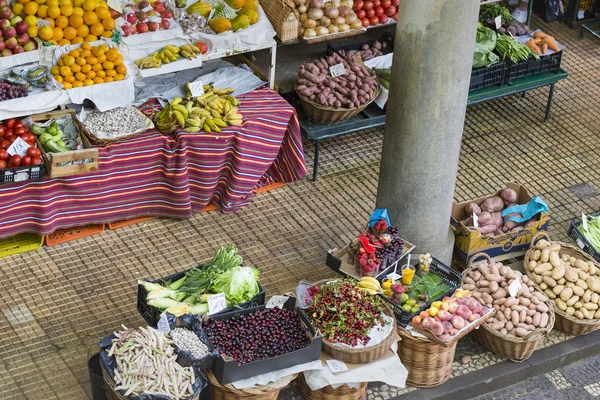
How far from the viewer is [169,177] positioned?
8.70 meters

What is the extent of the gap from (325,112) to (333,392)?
10.8 ft

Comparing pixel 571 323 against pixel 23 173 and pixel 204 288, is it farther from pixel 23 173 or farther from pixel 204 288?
pixel 23 173

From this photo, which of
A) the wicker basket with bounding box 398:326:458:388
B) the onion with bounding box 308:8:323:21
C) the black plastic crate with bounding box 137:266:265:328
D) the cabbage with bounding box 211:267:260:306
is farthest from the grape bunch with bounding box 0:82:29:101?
the wicker basket with bounding box 398:326:458:388

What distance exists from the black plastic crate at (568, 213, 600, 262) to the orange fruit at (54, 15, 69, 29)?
4.93 meters

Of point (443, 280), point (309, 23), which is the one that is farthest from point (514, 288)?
point (309, 23)

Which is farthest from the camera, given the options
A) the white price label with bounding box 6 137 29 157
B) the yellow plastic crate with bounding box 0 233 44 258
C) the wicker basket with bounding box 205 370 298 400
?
the yellow plastic crate with bounding box 0 233 44 258

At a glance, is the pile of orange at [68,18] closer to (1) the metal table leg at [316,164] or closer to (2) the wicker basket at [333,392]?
(1) the metal table leg at [316,164]

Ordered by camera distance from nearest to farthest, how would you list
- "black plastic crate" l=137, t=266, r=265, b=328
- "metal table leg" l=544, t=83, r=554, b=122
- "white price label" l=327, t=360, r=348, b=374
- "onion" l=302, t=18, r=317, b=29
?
"white price label" l=327, t=360, r=348, b=374 < "black plastic crate" l=137, t=266, r=265, b=328 < "onion" l=302, t=18, r=317, b=29 < "metal table leg" l=544, t=83, r=554, b=122

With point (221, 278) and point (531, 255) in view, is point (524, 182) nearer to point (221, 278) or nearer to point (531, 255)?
point (531, 255)

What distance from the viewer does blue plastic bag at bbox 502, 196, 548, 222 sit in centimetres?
853

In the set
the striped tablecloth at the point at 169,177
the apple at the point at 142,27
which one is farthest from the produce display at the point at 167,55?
the striped tablecloth at the point at 169,177

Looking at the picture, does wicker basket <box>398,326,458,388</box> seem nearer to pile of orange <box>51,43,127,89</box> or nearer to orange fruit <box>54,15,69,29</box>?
pile of orange <box>51,43,127,89</box>

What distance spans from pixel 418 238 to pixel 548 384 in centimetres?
156

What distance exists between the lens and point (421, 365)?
7.27 meters
